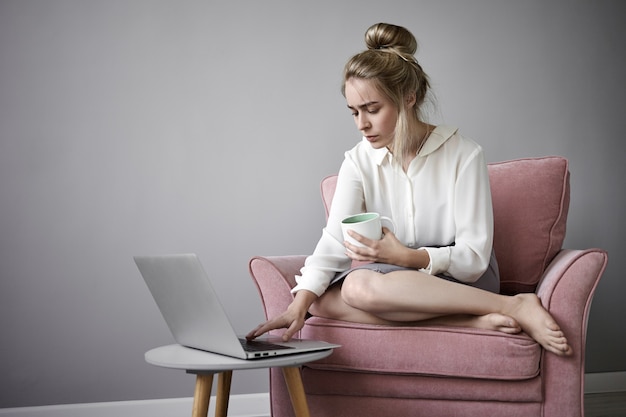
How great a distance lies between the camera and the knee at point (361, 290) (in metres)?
1.73

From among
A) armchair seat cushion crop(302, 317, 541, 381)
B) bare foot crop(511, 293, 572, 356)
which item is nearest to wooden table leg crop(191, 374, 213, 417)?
armchair seat cushion crop(302, 317, 541, 381)

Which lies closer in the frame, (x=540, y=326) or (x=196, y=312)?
(x=196, y=312)

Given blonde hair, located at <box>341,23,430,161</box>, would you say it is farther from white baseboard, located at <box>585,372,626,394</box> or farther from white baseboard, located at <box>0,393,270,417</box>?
white baseboard, located at <box>585,372,626,394</box>

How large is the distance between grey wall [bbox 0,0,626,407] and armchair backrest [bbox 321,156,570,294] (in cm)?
57

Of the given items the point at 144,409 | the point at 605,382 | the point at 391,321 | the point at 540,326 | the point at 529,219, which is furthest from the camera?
the point at 605,382

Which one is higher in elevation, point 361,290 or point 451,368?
point 361,290

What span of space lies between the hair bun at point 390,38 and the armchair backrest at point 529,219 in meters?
0.57

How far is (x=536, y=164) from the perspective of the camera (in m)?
2.23

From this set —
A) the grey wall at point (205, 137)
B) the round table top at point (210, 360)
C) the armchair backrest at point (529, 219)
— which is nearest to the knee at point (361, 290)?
the round table top at point (210, 360)

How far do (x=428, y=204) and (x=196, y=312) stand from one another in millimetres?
790

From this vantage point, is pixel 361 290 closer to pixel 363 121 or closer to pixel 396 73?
pixel 363 121

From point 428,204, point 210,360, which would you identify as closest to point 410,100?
point 428,204

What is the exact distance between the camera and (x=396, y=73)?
1916mm

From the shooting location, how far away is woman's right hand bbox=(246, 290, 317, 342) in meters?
1.66
